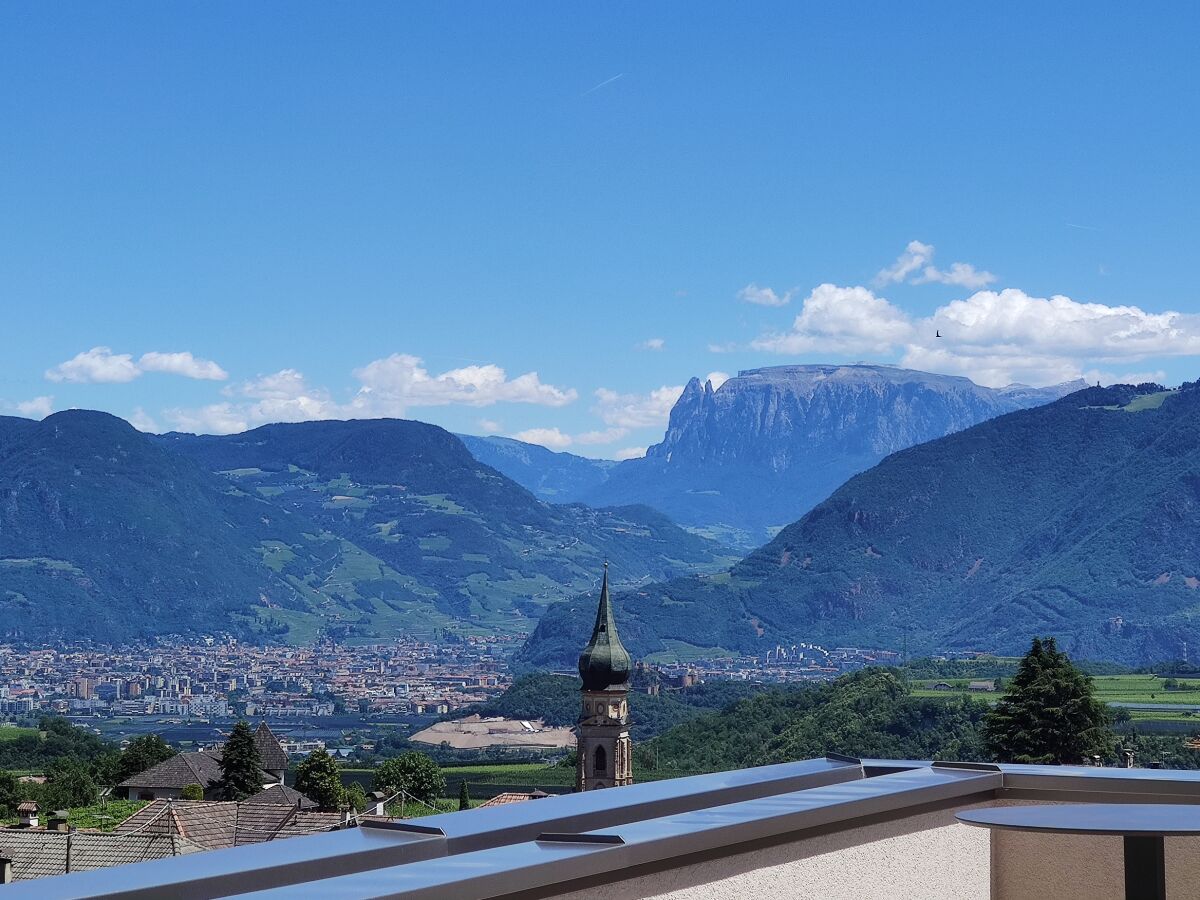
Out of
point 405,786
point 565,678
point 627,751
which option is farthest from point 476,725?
point 627,751

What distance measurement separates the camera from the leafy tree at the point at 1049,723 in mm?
36438

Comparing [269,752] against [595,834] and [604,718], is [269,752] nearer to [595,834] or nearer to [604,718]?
[604,718]

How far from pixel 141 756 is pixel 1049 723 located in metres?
37.9

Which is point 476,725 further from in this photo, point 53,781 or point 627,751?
point 627,751

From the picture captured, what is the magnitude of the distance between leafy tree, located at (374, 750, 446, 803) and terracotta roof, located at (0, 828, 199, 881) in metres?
38.4

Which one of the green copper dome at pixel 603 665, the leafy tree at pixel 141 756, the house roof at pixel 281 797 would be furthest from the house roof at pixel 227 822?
the leafy tree at pixel 141 756

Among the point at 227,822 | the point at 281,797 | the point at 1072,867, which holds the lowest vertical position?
the point at 281,797

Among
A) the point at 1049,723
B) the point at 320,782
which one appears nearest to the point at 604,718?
the point at 320,782

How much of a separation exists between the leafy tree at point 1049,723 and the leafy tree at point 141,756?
3466 centimetres

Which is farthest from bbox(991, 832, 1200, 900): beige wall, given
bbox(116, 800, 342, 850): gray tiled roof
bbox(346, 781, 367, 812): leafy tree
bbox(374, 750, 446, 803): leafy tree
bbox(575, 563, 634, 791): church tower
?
bbox(374, 750, 446, 803): leafy tree

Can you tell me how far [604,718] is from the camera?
49.2 meters

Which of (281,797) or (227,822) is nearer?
(227,822)

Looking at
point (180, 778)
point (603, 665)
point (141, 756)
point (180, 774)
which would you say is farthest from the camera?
point (141, 756)

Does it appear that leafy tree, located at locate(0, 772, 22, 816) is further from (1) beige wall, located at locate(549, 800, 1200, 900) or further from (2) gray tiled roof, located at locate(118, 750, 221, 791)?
(1) beige wall, located at locate(549, 800, 1200, 900)
